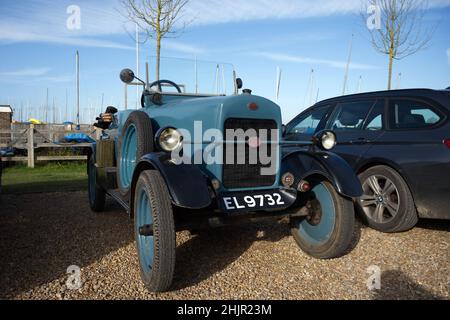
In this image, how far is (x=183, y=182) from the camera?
2.76 m

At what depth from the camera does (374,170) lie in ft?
14.5

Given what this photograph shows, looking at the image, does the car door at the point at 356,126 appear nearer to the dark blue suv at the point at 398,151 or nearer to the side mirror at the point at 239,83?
the dark blue suv at the point at 398,151

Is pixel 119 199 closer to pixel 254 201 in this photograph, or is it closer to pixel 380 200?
pixel 254 201

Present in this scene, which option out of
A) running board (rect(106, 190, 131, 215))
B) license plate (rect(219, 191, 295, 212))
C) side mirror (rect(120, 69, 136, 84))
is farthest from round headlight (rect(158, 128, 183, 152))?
side mirror (rect(120, 69, 136, 84))

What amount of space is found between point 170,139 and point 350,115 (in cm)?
303

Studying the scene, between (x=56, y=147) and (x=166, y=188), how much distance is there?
10.5 meters

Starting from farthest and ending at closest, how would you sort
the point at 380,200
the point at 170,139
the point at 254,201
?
the point at 380,200 → the point at 254,201 → the point at 170,139

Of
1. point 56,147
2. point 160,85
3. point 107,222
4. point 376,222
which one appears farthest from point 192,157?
point 56,147

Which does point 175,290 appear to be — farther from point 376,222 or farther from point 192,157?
point 376,222

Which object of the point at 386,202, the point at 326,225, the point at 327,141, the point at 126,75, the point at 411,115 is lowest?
the point at 326,225

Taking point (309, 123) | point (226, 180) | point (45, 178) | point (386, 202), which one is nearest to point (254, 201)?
point (226, 180)

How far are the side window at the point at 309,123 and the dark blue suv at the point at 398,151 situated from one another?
13.0 inches

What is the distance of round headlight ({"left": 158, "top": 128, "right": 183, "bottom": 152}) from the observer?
2961mm
